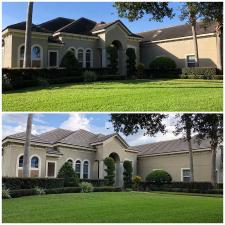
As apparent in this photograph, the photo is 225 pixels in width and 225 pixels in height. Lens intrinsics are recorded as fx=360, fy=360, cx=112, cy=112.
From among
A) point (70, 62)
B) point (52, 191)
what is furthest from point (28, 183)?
point (70, 62)

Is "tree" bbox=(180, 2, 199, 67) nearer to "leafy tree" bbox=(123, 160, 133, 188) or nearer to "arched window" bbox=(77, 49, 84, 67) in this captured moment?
"arched window" bbox=(77, 49, 84, 67)

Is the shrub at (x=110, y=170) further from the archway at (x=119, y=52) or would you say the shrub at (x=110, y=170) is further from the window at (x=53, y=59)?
the window at (x=53, y=59)

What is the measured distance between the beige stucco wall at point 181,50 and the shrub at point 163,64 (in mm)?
2263

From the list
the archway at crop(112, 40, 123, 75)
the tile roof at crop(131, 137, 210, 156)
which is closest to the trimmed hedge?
the tile roof at crop(131, 137, 210, 156)

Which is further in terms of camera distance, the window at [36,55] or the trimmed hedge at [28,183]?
the window at [36,55]

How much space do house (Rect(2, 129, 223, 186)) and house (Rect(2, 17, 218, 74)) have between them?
609 cm

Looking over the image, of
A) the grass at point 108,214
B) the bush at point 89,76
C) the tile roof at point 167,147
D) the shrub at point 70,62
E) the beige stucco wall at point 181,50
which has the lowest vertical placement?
the grass at point 108,214

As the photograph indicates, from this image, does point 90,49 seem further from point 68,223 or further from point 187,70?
point 68,223

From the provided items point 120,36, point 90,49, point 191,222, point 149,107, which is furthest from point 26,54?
point 191,222

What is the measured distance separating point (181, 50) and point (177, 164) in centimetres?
1037

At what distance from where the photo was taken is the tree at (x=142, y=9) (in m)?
17.1

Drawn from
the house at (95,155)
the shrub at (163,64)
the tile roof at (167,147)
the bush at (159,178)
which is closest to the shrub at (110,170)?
the house at (95,155)

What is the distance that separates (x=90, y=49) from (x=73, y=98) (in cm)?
1655

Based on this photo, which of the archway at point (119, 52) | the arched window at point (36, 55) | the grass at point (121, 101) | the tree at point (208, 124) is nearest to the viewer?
the tree at point (208, 124)
